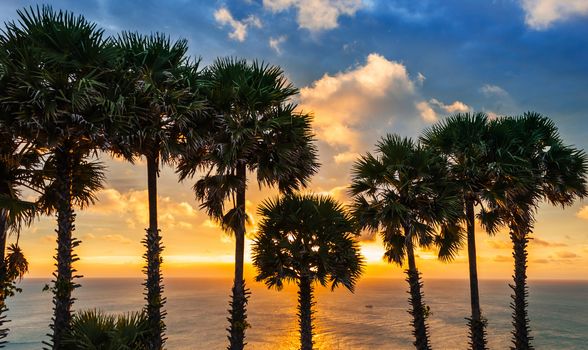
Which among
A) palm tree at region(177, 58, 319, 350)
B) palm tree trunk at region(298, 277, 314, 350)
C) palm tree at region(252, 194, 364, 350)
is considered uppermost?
palm tree at region(177, 58, 319, 350)

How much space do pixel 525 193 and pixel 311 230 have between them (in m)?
8.40

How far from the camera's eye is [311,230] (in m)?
16.8

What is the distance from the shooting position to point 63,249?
11719 mm

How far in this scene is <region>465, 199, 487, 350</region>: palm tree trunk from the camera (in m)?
16.4

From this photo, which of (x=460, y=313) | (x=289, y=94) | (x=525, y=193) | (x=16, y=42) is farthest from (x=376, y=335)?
(x=16, y=42)

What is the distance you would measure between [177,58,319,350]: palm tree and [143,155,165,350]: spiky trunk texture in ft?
4.26

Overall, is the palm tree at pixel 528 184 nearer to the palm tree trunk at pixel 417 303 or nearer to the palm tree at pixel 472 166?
the palm tree at pixel 472 166

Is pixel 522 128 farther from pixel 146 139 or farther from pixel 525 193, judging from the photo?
pixel 146 139

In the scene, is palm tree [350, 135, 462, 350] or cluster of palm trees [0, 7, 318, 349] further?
palm tree [350, 135, 462, 350]

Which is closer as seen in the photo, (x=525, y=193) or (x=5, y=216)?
(x=5, y=216)

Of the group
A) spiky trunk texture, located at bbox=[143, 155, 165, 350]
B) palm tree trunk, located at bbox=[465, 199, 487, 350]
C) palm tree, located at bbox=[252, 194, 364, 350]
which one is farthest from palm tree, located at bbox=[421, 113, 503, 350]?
spiky trunk texture, located at bbox=[143, 155, 165, 350]

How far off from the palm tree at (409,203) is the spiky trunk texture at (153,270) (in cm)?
754

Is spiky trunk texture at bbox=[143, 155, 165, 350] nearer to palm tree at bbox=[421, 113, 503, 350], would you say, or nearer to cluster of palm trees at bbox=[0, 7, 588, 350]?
cluster of palm trees at bbox=[0, 7, 588, 350]

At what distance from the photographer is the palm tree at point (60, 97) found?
34.6 feet
